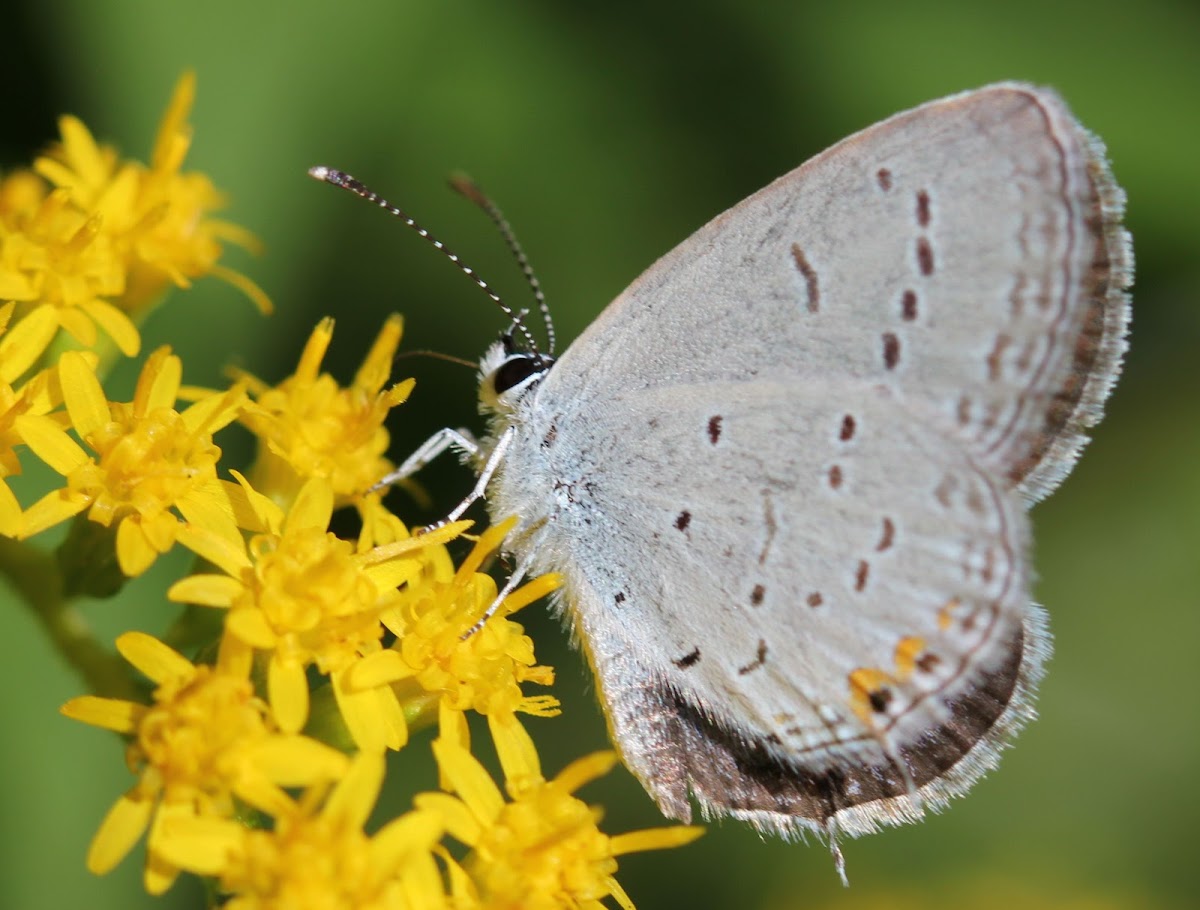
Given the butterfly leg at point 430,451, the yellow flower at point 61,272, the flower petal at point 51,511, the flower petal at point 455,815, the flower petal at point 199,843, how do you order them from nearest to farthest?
the flower petal at point 199,843 < the flower petal at point 455,815 < the flower petal at point 51,511 < the yellow flower at point 61,272 < the butterfly leg at point 430,451

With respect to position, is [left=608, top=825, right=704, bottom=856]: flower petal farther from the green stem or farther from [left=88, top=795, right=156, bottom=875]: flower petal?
the green stem

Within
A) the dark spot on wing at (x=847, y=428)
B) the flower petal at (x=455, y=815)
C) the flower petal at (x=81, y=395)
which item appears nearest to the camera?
the flower petal at (x=455, y=815)

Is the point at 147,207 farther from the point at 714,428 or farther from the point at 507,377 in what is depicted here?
the point at 714,428

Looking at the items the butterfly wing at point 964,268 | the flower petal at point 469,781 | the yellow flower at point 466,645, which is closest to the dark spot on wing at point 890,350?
the butterfly wing at point 964,268

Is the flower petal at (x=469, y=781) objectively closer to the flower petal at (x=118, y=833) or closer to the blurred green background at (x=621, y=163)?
the flower petal at (x=118, y=833)

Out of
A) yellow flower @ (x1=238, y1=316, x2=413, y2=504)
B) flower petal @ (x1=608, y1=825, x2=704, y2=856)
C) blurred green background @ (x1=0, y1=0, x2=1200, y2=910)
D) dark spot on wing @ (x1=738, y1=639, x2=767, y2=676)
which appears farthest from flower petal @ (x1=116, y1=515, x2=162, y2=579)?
blurred green background @ (x1=0, y1=0, x2=1200, y2=910)

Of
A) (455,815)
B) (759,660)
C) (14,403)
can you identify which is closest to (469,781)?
(455,815)

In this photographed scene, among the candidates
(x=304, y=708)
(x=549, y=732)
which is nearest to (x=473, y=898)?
(x=304, y=708)
